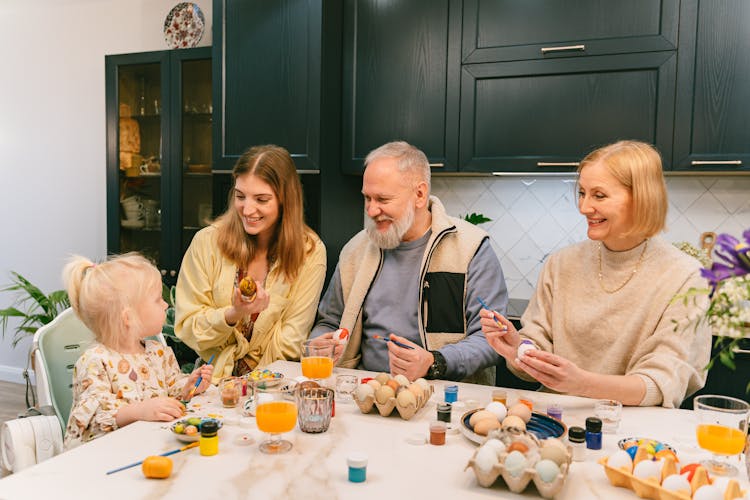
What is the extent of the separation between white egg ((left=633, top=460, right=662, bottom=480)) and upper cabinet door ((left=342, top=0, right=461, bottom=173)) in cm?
220

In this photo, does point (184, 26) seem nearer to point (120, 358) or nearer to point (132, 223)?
point (132, 223)

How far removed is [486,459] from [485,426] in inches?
8.3

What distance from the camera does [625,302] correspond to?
1.88 metres

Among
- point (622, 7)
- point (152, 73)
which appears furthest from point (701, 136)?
point (152, 73)

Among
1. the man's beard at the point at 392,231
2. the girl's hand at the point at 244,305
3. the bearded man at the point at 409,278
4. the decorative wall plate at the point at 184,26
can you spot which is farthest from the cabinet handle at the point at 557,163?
the decorative wall plate at the point at 184,26

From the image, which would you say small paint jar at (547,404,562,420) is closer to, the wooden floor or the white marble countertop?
the white marble countertop

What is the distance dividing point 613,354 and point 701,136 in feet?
4.72

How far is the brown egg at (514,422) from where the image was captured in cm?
138

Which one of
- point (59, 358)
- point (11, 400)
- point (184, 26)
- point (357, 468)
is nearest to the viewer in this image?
point (357, 468)

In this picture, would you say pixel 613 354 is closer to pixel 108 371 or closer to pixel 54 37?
pixel 108 371

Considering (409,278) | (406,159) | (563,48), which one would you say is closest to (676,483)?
(409,278)

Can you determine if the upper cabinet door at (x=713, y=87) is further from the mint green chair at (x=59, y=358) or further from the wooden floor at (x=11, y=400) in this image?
the wooden floor at (x=11, y=400)

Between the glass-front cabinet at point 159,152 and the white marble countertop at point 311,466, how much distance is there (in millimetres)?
2386

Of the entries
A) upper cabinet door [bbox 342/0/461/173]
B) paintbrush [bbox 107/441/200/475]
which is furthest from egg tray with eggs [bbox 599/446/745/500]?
upper cabinet door [bbox 342/0/461/173]
